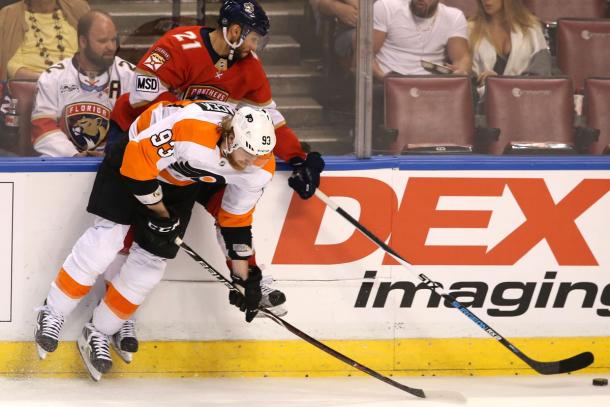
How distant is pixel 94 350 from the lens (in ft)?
14.3

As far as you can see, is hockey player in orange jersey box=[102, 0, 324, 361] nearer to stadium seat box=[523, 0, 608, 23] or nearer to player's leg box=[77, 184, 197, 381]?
player's leg box=[77, 184, 197, 381]

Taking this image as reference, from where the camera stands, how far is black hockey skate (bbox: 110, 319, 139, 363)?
439cm

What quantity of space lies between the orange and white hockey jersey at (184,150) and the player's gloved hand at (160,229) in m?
0.14

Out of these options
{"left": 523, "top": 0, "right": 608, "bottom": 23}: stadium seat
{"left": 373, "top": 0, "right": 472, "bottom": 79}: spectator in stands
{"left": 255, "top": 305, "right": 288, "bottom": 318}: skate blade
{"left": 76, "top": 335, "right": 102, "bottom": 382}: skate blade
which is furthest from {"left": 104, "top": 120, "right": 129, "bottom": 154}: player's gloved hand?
{"left": 523, "top": 0, "right": 608, "bottom": 23}: stadium seat

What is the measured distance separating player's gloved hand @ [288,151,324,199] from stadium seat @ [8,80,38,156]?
0.95 m

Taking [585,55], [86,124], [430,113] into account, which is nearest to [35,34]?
[86,124]

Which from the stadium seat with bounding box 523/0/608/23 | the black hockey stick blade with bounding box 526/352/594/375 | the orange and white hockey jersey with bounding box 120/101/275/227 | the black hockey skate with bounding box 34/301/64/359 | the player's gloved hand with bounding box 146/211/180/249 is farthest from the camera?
the stadium seat with bounding box 523/0/608/23

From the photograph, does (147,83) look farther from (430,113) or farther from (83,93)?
(430,113)

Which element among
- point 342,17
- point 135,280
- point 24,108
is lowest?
point 135,280

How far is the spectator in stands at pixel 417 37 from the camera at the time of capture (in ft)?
14.8

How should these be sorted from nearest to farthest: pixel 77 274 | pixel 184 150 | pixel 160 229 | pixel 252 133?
pixel 252 133
pixel 184 150
pixel 160 229
pixel 77 274

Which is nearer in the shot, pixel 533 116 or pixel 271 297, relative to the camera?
pixel 271 297

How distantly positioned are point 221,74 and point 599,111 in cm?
145

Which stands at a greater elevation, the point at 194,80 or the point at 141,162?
the point at 194,80
